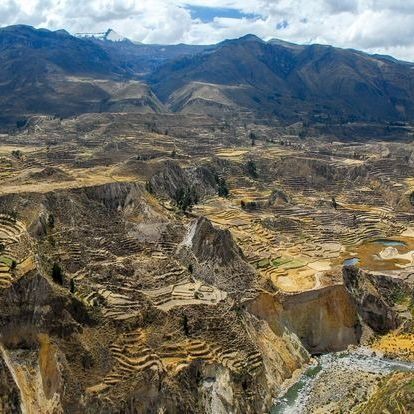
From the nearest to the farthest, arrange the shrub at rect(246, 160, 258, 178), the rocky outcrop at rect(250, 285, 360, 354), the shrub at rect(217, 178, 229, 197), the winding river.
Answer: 1. the winding river
2. the rocky outcrop at rect(250, 285, 360, 354)
3. the shrub at rect(217, 178, 229, 197)
4. the shrub at rect(246, 160, 258, 178)

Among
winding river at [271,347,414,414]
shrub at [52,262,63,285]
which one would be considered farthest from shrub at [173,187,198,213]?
shrub at [52,262,63,285]

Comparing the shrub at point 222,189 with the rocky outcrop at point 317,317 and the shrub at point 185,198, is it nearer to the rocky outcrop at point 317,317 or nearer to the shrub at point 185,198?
the shrub at point 185,198

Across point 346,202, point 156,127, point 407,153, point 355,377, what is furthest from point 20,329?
point 407,153

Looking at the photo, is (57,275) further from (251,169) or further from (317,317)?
(251,169)

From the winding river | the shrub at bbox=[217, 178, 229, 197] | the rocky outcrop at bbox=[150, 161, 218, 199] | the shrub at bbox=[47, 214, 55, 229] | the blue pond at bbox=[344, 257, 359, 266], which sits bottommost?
the winding river

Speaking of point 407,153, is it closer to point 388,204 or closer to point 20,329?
point 388,204

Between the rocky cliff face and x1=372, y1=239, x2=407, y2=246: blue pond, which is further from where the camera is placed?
x1=372, y1=239, x2=407, y2=246: blue pond

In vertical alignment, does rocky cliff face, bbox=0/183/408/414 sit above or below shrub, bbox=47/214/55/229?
below

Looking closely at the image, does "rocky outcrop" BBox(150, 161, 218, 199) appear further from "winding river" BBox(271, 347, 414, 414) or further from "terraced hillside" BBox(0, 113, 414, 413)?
"winding river" BBox(271, 347, 414, 414)
